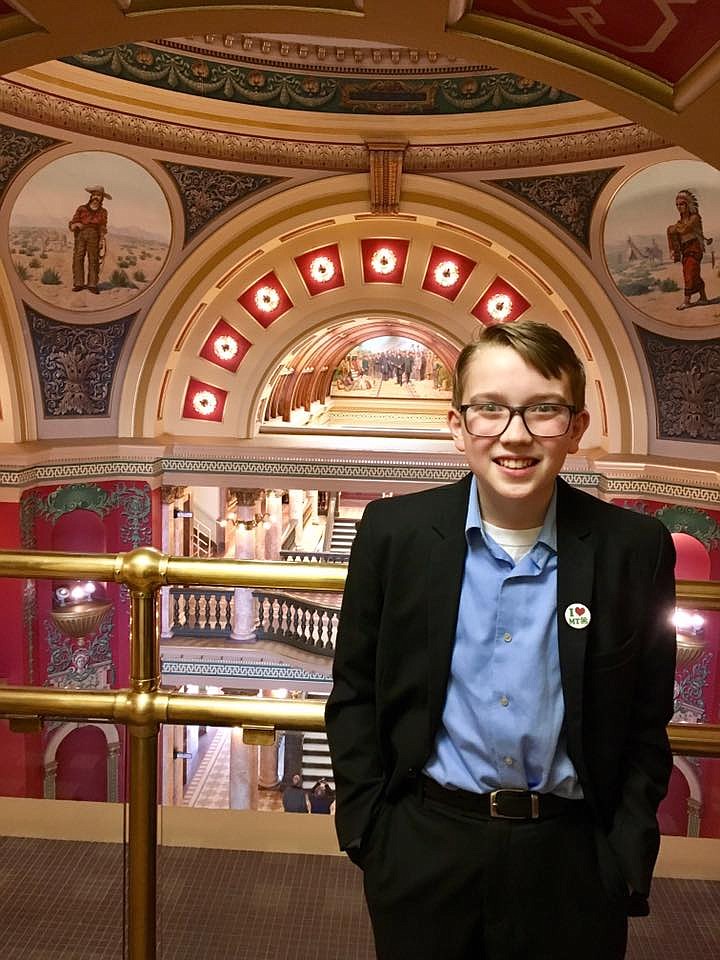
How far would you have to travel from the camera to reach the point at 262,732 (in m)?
2.59

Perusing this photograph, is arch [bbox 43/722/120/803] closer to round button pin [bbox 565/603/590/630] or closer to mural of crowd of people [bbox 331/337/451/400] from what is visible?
round button pin [bbox 565/603/590/630]

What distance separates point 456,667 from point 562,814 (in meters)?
0.37

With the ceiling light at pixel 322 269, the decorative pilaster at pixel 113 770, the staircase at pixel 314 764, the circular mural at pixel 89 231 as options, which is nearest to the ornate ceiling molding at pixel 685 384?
→ the ceiling light at pixel 322 269

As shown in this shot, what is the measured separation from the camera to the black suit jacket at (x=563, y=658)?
5.56 feet

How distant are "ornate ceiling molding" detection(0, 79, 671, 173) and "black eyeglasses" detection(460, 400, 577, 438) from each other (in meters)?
7.98

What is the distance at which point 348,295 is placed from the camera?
12.1 meters

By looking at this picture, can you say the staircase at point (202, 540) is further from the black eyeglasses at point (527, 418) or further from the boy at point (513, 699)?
the black eyeglasses at point (527, 418)

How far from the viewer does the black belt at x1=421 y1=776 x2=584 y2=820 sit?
1713 millimetres

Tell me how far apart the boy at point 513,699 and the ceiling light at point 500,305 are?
1028 cm

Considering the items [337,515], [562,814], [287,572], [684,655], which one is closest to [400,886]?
[562,814]

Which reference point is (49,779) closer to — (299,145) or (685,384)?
(299,145)

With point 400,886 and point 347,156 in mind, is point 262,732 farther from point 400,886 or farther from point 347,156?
point 347,156

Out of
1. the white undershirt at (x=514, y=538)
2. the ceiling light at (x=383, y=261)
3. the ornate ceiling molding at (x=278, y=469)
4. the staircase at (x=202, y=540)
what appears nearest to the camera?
the white undershirt at (x=514, y=538)

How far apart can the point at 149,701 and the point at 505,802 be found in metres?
1.18
